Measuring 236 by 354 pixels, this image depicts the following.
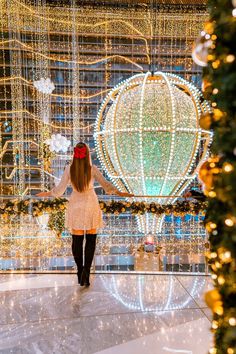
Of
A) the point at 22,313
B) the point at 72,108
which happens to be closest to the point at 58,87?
the point at 72,108

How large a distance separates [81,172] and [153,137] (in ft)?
4.90

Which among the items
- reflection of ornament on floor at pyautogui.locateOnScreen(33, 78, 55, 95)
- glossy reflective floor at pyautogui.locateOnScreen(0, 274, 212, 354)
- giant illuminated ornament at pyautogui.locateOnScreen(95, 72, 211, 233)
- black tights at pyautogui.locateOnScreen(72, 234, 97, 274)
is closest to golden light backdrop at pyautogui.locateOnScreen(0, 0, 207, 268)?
reflection of ornament on floor at pyautogui.locateOnScreen(33, 78, 55, 95)

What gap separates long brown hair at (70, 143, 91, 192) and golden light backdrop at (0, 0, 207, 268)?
20.5 ft

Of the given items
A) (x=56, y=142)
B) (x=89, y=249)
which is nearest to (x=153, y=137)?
(x=89, y=249)

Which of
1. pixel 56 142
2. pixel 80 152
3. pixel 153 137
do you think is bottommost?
pixel 80 152

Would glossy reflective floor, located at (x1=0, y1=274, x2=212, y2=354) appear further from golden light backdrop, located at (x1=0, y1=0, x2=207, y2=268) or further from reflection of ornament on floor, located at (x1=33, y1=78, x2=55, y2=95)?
golden light backdrop, located at (x1=0, y1=0, x2=207, y2=268)

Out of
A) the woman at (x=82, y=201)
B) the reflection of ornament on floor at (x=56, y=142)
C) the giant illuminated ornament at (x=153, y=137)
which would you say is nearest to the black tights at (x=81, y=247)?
the woman at (x=82, y=201)

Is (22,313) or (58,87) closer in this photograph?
(22,313)

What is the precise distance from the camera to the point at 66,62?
31.4 feet

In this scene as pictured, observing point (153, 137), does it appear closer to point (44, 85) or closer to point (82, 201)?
point (82, 201)

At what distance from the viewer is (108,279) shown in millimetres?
3398

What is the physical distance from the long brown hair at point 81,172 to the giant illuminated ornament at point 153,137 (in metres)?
1.18

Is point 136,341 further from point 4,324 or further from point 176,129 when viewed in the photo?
point 176,129

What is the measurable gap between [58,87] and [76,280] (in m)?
7.34
